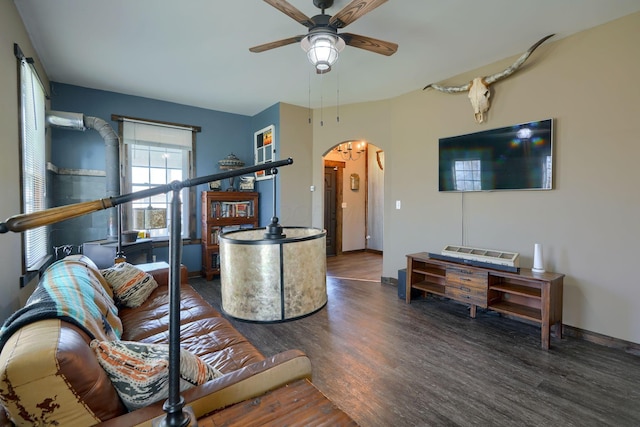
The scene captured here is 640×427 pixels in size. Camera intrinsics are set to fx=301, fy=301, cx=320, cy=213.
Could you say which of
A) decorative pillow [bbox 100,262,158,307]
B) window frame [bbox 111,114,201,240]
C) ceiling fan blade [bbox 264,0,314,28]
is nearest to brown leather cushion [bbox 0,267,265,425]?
decorative pillow [bbox 100,262,158,307]

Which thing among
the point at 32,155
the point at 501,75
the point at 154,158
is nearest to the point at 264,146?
the point at 154,158

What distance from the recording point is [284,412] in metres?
0.94

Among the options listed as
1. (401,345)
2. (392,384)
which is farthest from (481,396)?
(401,345)

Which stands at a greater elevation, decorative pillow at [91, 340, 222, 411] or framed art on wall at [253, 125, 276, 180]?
framed art on wall at [253, 125, 276, 180]

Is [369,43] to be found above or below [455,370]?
above

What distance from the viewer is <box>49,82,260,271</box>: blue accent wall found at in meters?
3.98

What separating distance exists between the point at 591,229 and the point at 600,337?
978mm

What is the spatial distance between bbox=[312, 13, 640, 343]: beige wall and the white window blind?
4.38 m

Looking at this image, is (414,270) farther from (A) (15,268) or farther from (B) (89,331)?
(A) (15,268)

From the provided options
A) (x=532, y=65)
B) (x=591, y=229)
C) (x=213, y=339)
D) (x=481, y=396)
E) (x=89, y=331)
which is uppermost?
(x=532, y=65)

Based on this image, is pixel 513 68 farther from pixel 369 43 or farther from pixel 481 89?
pixel 369 43

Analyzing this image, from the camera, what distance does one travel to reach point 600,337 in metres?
2.73

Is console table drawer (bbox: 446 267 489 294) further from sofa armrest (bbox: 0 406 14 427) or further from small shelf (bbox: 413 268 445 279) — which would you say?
sofa armrest (bbox: 0 406 14 427)

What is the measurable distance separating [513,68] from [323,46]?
2.20 m
